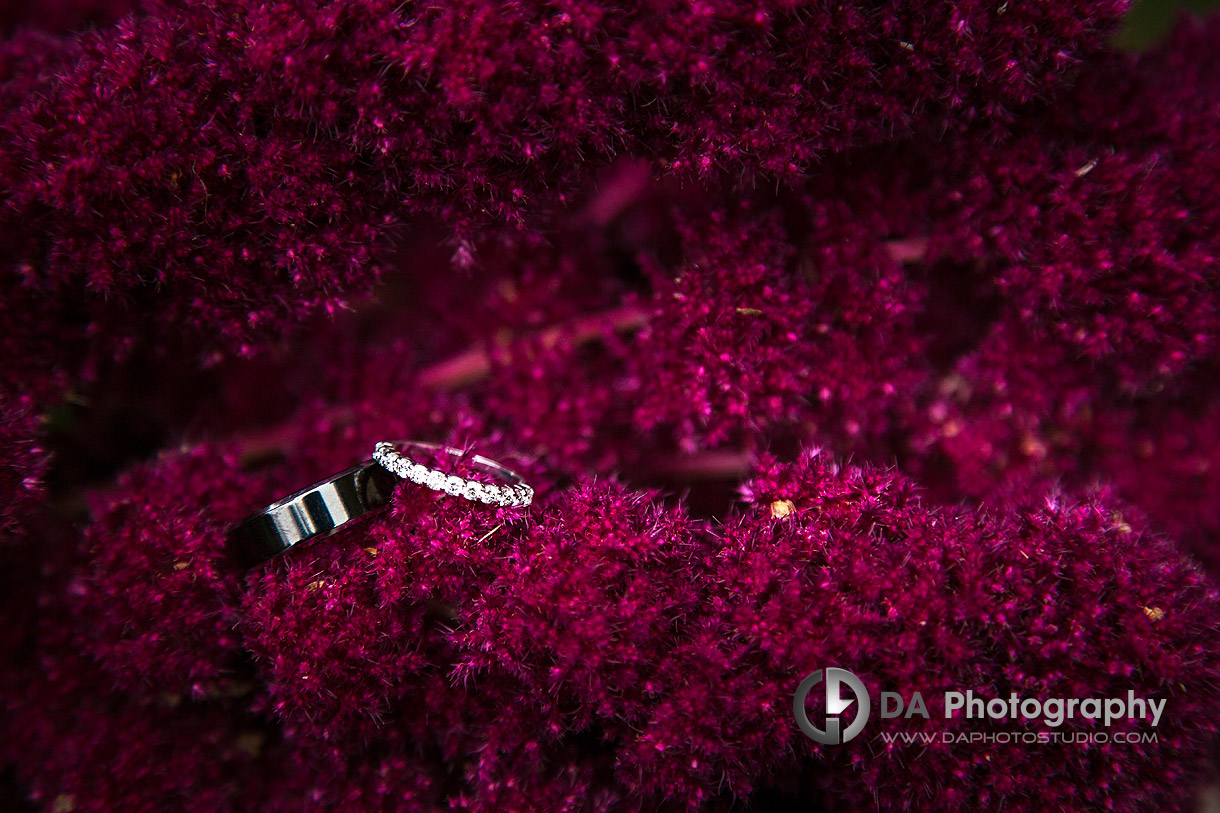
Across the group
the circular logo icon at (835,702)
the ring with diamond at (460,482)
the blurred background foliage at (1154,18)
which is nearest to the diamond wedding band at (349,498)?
the ring with diamond at (460,482)

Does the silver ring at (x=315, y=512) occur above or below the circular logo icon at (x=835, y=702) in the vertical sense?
above

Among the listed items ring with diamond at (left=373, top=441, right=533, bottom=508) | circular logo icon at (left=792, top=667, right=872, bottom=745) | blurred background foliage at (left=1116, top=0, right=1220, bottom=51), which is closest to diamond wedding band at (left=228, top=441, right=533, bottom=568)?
ring with diamond at (left=373, top=441, right=533, bottom=508)

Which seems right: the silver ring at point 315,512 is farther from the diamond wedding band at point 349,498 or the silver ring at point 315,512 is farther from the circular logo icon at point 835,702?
the circular logo icon at point 835,702

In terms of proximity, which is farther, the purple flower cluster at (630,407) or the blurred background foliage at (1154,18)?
the blurred background foliage at (1154,18)

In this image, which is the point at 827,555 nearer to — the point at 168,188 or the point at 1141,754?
the point at 1141,754

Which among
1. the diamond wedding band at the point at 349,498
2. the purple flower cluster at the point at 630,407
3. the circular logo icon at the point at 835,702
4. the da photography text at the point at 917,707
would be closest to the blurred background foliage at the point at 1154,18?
the purple flower cluster at the point at 630,407

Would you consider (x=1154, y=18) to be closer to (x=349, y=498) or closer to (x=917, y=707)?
(x=917, y=707)

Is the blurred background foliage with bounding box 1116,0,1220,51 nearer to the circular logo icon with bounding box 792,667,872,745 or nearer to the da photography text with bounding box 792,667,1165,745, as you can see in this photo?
the da photography text with bounding box 792,667,1165,745
